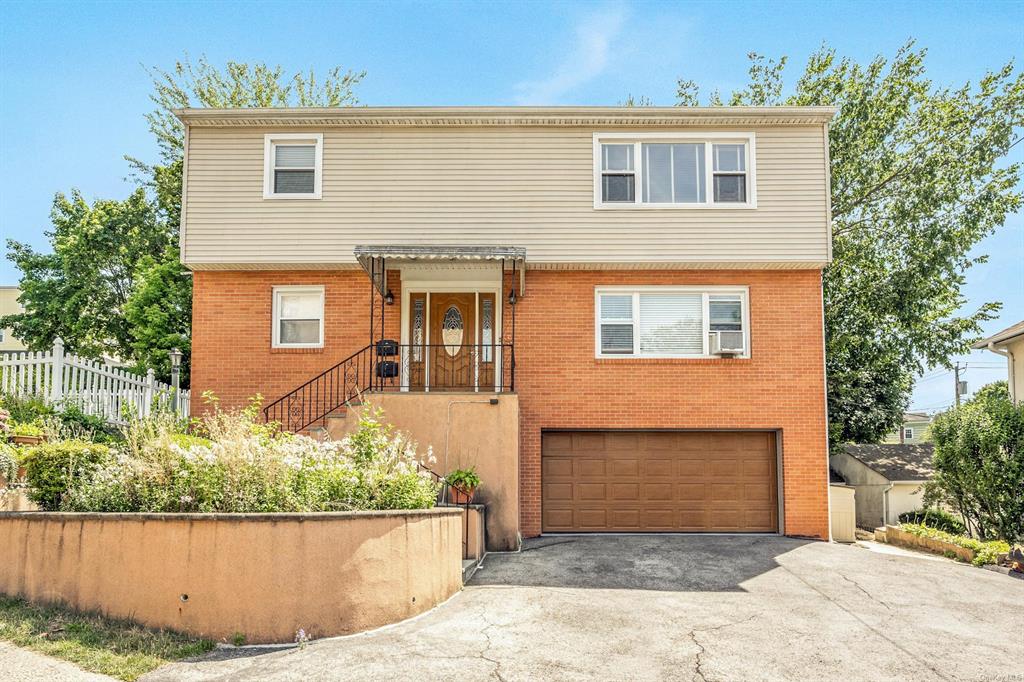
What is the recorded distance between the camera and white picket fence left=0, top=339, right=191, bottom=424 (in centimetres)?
1281

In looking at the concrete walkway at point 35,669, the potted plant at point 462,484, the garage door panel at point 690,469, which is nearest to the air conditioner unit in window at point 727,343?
the garage door panel at point 690,469

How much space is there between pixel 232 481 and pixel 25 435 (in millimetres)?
4838

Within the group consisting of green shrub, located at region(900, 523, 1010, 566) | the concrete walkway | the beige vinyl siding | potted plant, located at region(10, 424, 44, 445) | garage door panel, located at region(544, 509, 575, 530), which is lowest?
green shrub, located at region(900, 523, 1010, 566)

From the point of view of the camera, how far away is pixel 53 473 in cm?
827

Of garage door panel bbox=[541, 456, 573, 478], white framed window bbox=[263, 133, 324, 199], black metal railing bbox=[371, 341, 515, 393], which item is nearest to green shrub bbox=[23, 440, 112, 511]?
black metal railing bbox=[371, 341, 515, 393]

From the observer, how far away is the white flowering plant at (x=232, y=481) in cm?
792

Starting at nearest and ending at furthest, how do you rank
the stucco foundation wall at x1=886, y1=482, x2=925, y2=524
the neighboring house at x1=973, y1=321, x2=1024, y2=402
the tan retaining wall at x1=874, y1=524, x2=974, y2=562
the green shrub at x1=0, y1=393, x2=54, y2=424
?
the green shrub at x1=0, y1=393, x2=54, y2=424 < the tan retaining wall at x1=874, y1=524, x2=974, y2=562 < the neighboring house at x1=973, y1=321, x2=1024, y2=402 < the stucco foundation wall at x1=886, y1=482, x2=925, y2=524

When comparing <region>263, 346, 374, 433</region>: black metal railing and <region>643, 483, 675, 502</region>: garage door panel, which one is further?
<region>643, 483, 675, 502</region>: garage door panel

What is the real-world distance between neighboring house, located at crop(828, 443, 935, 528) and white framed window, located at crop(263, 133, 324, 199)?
15.8 meters

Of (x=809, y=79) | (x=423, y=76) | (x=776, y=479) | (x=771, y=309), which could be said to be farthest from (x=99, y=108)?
(x=809, y=79)

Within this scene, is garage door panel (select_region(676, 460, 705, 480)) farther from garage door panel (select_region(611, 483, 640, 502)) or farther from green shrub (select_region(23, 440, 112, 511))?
green shrub (select_region(23, 440, 112, 511))

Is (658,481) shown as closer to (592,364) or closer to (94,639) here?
(592,364)

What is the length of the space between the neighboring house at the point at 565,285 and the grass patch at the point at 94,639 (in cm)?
658

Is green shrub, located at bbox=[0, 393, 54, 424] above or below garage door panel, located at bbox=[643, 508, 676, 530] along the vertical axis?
above
